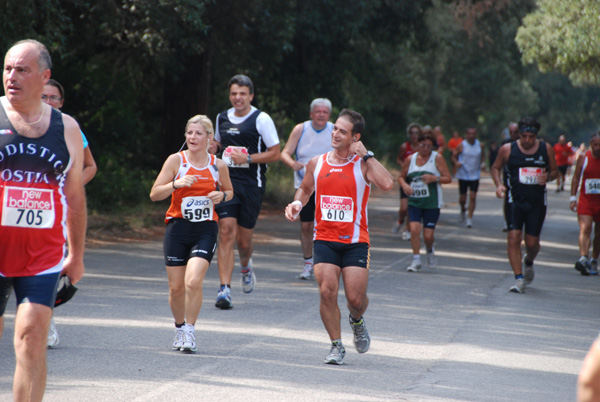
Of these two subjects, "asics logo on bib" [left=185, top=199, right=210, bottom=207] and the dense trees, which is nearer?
"asics logo on bib" [left=185, top=199, right=210, bottom=207]

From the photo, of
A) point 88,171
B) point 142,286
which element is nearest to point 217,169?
point 88,171

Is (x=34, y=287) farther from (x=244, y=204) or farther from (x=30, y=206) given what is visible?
(x=244, y=204)

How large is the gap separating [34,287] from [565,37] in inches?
509

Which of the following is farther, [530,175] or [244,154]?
[530,175]

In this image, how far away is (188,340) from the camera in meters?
6.69

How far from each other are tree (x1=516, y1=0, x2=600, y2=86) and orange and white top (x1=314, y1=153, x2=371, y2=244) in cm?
880

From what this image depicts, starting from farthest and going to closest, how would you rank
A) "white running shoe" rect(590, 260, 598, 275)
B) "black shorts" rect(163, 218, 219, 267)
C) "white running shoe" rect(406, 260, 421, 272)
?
"white running shoe" rect(590, 260, 598, 275) < "white running shoe" rect(406, 260, 421, 272) < "black shorts" rect(163, 218, 219, 267)

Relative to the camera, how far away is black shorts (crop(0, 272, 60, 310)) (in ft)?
13.5

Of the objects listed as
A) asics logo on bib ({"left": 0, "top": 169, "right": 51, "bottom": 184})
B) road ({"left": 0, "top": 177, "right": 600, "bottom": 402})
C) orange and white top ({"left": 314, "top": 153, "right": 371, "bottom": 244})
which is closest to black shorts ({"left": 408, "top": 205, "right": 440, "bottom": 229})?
road ({"left": 0, "top": 177, "right": 600, "bottom": 402})

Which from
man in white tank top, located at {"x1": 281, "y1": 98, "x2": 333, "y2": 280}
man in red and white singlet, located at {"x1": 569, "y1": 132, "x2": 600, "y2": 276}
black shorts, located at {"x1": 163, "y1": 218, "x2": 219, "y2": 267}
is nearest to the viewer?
black shorts, located at {"x1": 163, "y1": 218, "x2": 219, "y2": 267}

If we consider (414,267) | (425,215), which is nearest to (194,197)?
(414,267)

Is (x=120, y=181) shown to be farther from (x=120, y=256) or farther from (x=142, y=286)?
(x=142, y=286)

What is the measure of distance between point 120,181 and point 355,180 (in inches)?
566

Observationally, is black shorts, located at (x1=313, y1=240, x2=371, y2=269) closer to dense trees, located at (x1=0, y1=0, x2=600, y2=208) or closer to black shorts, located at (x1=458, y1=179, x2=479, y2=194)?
dense trees, located at (x1=0, y1=0, x2=600, y2=208)
